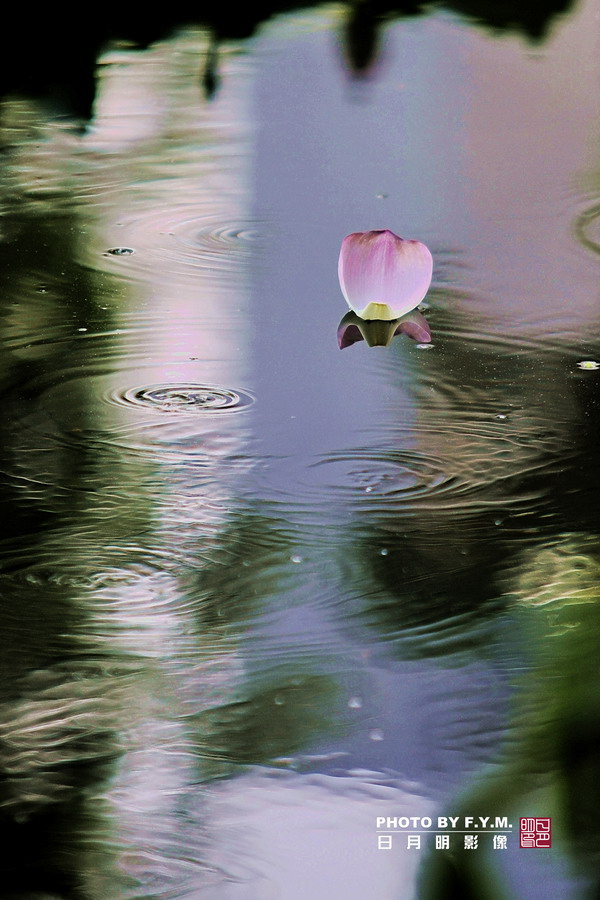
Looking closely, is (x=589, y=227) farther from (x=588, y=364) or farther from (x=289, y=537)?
(x=289, y=537)

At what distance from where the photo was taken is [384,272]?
926 millimetres

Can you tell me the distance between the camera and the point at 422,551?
63cm

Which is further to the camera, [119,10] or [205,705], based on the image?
[119,10]

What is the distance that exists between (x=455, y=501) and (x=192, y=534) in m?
0.16

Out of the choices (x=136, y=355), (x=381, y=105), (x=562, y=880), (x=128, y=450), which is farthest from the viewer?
(x=381, y=105)

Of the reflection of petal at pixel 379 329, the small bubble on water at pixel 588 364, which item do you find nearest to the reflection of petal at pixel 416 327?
the reflection of petal at pixel 379 329

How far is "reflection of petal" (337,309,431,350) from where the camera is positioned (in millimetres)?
897

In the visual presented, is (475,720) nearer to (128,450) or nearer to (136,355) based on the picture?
(128,450)

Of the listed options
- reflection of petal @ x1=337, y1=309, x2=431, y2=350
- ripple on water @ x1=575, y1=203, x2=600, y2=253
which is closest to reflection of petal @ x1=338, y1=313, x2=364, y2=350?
reflection of petal @ x1=337, y1=309, x2=431, y2=350

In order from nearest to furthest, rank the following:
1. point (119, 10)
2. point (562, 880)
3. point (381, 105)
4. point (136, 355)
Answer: point (562, 880), point (136, 355), point (381, 105), point (119, 10)

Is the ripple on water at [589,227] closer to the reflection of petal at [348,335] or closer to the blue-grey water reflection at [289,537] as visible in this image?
the blue-grey water reflection at [289,537]

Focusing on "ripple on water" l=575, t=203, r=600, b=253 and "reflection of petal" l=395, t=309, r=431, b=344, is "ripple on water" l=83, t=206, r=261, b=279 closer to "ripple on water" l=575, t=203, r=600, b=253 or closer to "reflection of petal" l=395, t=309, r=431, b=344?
"reflection of petal" l=395, t=309, r=431, b=344

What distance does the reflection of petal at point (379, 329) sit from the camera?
0.90m

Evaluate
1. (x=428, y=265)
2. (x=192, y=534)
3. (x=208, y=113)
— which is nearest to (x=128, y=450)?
(x=192, y=534)
